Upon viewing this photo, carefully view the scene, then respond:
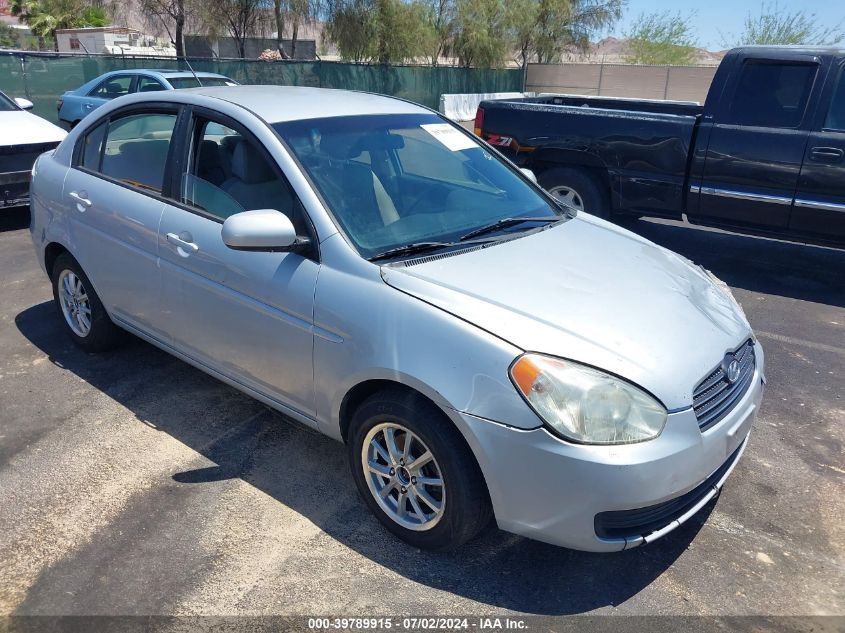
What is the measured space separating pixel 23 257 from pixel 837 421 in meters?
7.02

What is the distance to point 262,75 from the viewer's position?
64.1 feet

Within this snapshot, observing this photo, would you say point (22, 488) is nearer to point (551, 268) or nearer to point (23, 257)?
point (551, 268)

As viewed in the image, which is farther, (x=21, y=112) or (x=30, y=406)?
(x=21, y=112)

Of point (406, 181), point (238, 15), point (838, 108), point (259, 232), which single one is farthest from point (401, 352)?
point (238, 15)

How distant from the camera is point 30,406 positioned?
4.17 metres

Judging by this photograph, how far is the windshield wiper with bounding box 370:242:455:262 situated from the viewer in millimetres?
3046

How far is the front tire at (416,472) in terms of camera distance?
269cm

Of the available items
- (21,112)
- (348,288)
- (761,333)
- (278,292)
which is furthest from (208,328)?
(21,112)

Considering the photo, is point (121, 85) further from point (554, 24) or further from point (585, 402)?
point (554, 24)

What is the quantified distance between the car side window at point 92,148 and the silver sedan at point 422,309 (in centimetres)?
3

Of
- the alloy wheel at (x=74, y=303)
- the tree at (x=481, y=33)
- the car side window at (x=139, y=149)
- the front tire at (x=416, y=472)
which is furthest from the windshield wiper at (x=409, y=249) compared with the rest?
the tree at (x=481, y=33)

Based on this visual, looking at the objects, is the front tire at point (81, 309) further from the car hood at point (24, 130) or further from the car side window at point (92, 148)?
the car hood at point (24, 130)

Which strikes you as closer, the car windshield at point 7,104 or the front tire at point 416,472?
the front tire at point 416,472

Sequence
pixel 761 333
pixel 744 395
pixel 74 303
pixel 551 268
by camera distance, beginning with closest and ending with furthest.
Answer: pixel 744 395 < pixel 551 268 < pixel 74 303 < pixel 761 333
